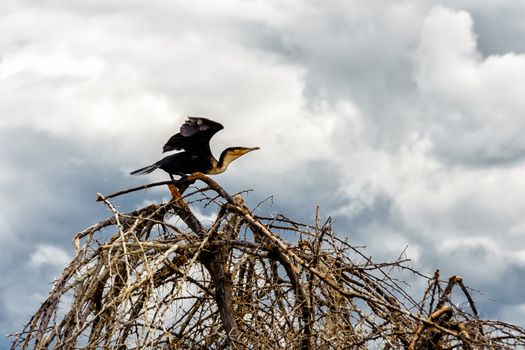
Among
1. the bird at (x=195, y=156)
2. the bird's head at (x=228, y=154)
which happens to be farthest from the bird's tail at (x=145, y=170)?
the bird's head at (x=228, y=154)

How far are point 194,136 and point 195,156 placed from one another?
24 cm

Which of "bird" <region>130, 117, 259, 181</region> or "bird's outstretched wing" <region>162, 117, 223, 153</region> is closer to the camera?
"bird's outstretched wing" <region>162, 117, 223, 153</region>

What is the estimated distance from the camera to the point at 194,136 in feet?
21.9

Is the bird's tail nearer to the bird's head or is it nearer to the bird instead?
the bird

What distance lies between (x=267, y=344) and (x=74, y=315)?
1332 millimetres

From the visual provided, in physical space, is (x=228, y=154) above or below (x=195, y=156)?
above

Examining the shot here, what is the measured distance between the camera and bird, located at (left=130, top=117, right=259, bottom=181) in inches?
262

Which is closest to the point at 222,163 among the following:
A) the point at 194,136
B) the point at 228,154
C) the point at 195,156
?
the point at 228,154

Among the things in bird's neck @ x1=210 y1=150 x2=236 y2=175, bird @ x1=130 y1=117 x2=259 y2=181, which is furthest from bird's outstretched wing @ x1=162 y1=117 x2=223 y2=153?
bird's neck @ x1=210 y1=150 x2=236 y2=175

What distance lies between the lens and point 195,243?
222 inches

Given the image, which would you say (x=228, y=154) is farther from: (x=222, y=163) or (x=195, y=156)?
(x=195, y=156)

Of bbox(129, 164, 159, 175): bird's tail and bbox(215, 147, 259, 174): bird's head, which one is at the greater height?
bbox(215, 147, 259, 174): bird's head

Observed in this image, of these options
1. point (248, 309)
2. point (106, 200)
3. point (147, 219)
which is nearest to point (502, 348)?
point (248, 309)

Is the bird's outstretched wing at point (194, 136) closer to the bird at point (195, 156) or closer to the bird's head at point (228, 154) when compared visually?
the bird at point (195, 156)
